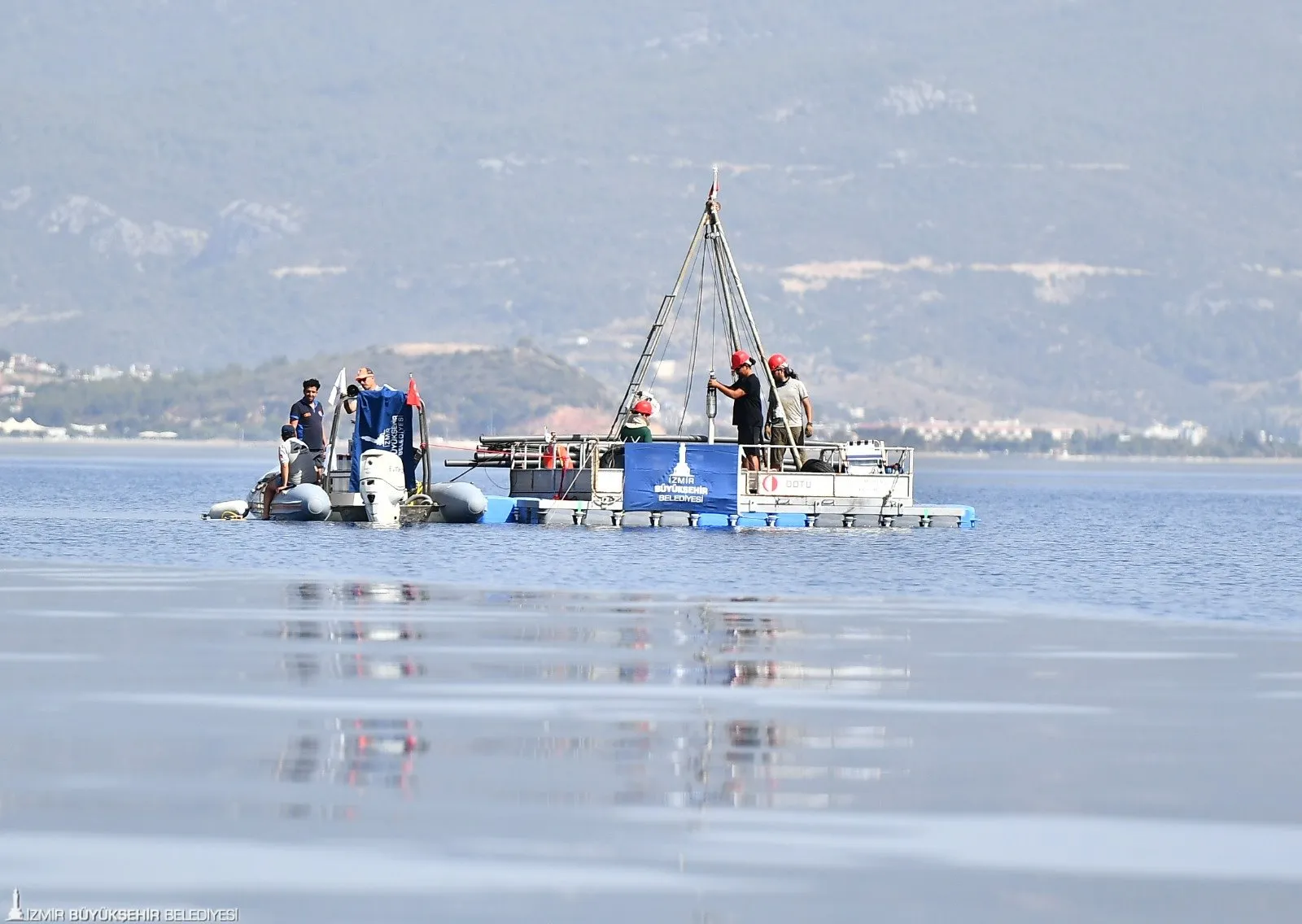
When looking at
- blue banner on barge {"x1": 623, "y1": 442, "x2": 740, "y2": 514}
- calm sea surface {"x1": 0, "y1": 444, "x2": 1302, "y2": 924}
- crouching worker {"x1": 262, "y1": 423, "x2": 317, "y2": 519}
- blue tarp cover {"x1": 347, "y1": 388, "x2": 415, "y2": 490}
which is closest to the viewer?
calm sea surface {"x1": 0, "y1": 444, "x2": 1302, "y2": 924}

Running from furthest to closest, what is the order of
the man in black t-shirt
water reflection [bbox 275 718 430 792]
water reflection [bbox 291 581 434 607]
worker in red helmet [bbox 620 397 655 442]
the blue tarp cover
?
worker in red helmet [bbox 620 397 655 442] < the blue tarp cover < the man in black t-shirt < water reflection [bbox 291 581 434 607] < water reflection [bbox 275 718 430 792]

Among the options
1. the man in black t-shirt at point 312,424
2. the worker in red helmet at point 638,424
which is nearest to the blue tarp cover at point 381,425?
the man in black t-shirt at point 312,424

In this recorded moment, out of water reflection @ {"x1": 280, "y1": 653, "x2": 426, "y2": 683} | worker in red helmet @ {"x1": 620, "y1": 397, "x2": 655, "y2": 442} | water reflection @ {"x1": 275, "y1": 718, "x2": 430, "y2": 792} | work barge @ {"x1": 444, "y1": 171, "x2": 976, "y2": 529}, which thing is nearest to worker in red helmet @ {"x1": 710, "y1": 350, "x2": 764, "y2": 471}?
work barge @ {"x1": 444, "y1": 171, "x2": 976, "y2": 529}

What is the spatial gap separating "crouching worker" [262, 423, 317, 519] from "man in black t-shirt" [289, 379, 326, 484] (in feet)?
0.39

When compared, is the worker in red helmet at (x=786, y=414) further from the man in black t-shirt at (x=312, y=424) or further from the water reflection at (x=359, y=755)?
the water reflection at (x=359, y=755)

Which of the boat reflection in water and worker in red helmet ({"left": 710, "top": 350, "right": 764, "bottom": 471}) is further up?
worker in red helmet ({"left": 710, "top": 350, "right": 764, "bottom": 471})

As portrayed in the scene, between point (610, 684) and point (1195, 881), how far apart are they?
778 cm

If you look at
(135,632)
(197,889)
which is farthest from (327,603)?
(197,889)

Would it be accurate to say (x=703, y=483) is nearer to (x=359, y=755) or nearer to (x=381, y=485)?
(x=381, y=485)

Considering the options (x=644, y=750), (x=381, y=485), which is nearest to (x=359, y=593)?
(x=644, y=750)

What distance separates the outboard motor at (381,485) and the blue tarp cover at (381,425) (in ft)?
0.46

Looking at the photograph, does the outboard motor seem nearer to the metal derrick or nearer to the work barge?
the work barge

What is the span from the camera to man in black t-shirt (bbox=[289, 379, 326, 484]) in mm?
45438

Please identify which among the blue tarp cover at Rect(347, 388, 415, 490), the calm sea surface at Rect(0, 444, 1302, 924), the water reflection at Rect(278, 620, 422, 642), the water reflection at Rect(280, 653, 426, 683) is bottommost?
the calm sea surface at Rect(0, 444, 1302, 924)
